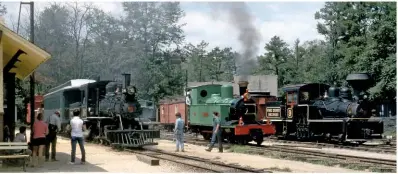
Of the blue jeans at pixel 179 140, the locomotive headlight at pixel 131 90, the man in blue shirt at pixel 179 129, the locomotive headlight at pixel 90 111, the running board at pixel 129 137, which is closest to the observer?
the man in blue shirt at pixel 179 129

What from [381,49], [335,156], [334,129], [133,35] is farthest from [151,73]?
[335,156]

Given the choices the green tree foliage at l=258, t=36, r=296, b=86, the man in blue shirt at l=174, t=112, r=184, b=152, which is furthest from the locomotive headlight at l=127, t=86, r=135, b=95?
the green tree foliage at l=258, t=36, r=296, b=86

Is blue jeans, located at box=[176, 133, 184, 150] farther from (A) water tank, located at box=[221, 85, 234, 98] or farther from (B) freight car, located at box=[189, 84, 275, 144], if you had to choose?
(A) water tank, located at box=[221, 85, 234, 98]

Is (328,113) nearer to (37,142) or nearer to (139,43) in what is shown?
(37,142)

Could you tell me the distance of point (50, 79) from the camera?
51.9 m

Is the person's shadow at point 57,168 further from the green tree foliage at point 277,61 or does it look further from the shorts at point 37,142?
the green tree foliage at point 277,61

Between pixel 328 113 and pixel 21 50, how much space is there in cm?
1435

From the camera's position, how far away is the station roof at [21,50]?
1201 centimetres

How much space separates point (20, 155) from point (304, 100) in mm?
15102

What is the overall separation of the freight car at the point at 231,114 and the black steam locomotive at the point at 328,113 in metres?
2.06

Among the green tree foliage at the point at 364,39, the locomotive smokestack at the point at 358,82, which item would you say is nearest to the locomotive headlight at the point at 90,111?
the locomotive smokestack at the point at 358,82

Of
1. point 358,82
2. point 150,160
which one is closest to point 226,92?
point 358,82

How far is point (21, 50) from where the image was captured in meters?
12.8

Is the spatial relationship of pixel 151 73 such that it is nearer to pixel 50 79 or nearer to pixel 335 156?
pixel 50 79
